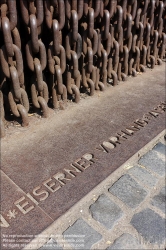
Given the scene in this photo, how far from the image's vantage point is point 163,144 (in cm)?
190

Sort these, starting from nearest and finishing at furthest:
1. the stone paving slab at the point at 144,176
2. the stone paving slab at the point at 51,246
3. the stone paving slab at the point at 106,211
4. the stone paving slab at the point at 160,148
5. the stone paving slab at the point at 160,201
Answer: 1. the stone paving slab at the point at 51,246
2. the stone paving slab at the point at 106,211
3. the stone paving slab at the point at 160,201
4. the stone paving slab at the point at 144,176
5. the stone paving slab at the point at 160,148

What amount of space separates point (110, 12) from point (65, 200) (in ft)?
5.11

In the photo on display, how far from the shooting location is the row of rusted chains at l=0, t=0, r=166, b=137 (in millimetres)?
1633

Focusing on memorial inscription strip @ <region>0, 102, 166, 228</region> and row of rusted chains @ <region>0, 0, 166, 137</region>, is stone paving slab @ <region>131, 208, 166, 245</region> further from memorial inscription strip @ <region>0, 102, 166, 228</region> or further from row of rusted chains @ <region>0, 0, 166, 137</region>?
row of rusted chains @ <region>0, 0, 166, 137</region>

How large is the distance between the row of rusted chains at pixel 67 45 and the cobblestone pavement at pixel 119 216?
0.84 meters

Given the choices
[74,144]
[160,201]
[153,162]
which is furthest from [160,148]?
[74,144]

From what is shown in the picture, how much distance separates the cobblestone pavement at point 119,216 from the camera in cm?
123

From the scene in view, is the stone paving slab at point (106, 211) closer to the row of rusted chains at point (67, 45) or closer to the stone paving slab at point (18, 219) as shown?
the stone paving slab at point (18, 219)

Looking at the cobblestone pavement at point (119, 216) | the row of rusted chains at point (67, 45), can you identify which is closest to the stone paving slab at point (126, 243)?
the cobblestone pavement at point (119, 216)

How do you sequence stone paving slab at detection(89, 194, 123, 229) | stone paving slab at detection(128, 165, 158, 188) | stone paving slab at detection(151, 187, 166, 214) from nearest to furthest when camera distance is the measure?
stone paving slab at detection(89, 194, 123, 229) → stone paving slab at detection(151, 187, 166, 214) → stone paving slab at detection(128, 165, 158, 188)

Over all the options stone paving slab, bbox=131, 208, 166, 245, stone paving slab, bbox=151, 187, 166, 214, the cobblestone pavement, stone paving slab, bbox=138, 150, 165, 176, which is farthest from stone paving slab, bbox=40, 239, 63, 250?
stone paving slab, bbox=138, 150, 165, 176

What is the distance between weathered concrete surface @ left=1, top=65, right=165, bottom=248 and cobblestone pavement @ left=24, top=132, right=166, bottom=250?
2.4 inches

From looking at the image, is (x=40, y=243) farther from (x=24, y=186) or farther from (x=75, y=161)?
(x=75, y=161)

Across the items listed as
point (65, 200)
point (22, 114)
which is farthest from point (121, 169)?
point (22, 114)
